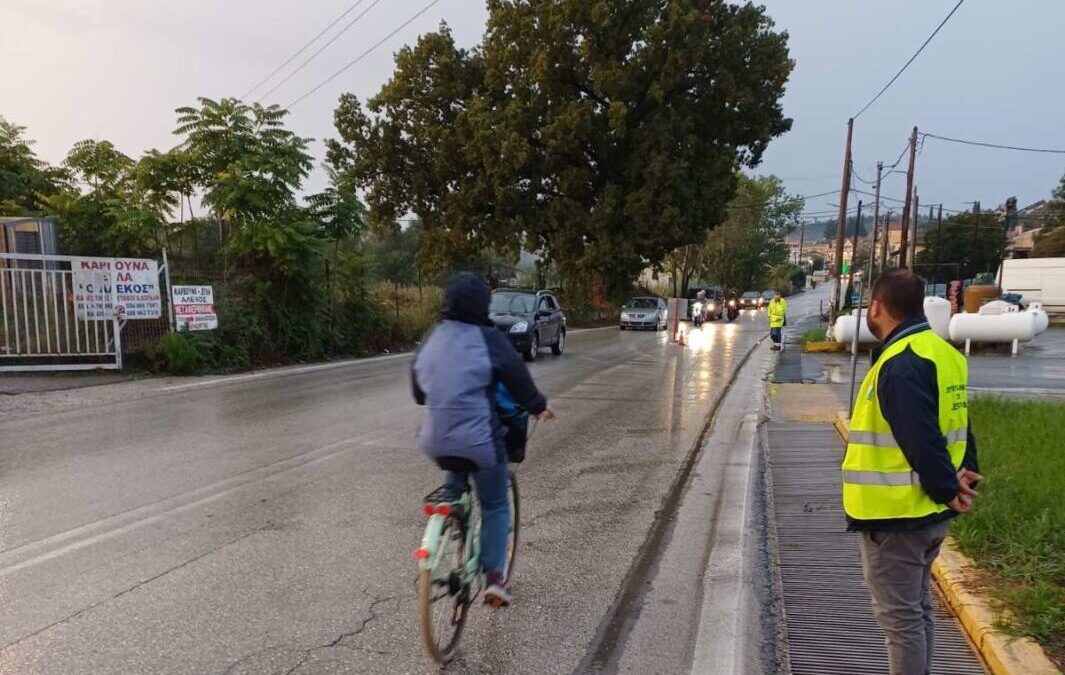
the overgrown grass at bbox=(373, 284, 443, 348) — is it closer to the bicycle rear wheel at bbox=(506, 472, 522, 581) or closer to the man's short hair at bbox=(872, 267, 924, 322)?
the bicycle rear wheel at bbox=(506, 472, 522, 581)

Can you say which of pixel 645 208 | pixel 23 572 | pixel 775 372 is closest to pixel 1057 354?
pixel 775 372

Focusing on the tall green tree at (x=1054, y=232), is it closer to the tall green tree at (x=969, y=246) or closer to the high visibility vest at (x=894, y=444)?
the tall green tree at (x=969, y=246)

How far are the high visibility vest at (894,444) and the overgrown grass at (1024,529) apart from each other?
137cm

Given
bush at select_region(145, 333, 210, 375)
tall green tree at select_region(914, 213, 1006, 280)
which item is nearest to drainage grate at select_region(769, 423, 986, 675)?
bush at select_region(145, 333, 210, 375)

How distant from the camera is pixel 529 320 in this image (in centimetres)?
1730

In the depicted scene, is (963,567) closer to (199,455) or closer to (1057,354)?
(199,455)

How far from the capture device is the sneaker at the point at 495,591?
364 cm

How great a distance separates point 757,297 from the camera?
63.6 metres

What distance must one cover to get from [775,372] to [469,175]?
71.9 feet

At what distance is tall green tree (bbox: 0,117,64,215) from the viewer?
835 inches

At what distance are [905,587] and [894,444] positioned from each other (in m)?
0.56

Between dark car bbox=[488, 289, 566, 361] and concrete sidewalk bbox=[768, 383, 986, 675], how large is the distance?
30.2 ft

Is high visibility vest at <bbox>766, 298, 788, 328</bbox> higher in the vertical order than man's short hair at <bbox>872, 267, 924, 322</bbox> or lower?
lower

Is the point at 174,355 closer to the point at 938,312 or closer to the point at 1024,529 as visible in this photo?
the point at 1024,529
